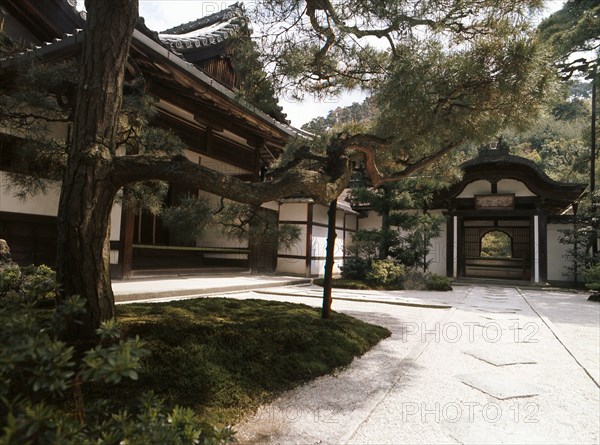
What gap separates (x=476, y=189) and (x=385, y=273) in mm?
6616

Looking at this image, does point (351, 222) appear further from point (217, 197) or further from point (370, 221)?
point (217, 197)

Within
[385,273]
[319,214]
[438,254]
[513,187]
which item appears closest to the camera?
[385,273]

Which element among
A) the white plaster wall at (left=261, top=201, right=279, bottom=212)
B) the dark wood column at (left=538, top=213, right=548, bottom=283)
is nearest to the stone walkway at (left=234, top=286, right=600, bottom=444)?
the white plaster wall at (left=261, top=201, right=279, bottom=212)

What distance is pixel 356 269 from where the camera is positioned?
11.9m

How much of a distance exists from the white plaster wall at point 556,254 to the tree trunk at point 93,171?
53.3 feet

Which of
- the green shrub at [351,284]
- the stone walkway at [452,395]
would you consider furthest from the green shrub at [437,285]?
the stone walkway at [452,395]

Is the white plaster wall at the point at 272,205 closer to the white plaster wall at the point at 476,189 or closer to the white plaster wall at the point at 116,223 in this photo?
the white plaster wall at the point at 116,223

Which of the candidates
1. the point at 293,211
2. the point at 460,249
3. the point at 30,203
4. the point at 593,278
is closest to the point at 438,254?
the point at 460,249

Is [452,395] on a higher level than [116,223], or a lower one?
lower

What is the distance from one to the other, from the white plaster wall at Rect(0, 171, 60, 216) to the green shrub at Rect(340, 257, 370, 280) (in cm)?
837

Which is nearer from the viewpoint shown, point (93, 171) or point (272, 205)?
point (93, 171)

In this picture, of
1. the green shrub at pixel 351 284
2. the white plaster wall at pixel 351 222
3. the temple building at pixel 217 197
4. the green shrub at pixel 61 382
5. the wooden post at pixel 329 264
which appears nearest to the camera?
the green shrub at pixel 61 382

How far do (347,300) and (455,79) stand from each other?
5.45 metres

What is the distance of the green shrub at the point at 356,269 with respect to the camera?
11786mm
